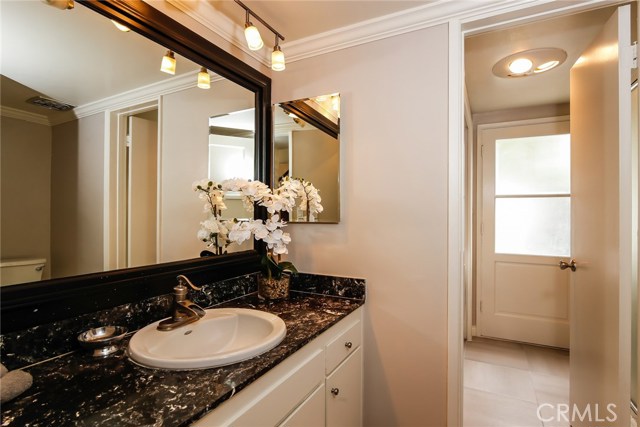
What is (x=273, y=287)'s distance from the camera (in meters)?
1.48

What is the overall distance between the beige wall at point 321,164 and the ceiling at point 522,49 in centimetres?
102

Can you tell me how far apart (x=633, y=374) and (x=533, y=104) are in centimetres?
232

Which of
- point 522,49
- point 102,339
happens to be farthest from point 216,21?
point 522,49

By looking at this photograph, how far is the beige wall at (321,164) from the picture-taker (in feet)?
5.23

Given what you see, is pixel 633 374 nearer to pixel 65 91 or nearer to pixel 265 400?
pixel 265 400

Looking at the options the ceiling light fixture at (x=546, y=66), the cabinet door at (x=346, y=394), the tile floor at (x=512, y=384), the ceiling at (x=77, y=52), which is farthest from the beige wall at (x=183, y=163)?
the ceiling light fixture at (x=546, y=66)

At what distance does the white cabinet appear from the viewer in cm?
76

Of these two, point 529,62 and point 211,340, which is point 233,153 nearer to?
point 211,340

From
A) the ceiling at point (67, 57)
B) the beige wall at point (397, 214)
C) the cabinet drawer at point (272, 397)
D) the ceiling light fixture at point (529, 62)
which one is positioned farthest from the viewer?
the ceiling light fixture at point (529, 62)

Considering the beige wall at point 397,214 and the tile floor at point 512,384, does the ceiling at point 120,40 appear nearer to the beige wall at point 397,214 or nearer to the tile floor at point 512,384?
the beige wall at point 397,214

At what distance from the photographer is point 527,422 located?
1.76 m

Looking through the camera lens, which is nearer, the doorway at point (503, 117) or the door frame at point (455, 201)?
the door frame at point (455, 201)

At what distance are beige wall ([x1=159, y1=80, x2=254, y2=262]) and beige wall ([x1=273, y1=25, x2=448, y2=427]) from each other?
0.67 metres

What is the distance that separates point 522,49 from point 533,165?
139cm
